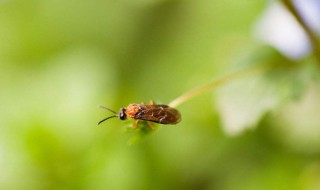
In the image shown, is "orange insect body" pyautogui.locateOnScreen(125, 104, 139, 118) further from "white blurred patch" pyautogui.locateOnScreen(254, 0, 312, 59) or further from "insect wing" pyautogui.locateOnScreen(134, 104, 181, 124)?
"white blurred patch" pyautogui.locateOnScreen(254, 0, 312, 59)

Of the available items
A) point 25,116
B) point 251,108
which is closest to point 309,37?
point 251,108

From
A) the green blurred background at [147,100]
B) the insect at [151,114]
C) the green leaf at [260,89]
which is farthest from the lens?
the green blurred background at [147,100]

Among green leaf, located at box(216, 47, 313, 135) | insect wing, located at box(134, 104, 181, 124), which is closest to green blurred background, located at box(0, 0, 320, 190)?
green leaf, located at box(216, 47, 313, 135)

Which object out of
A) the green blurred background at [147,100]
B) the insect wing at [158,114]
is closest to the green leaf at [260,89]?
the green blurred background at [147,100]

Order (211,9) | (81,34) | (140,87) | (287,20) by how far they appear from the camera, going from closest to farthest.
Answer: (287,20), (140,87), (211,9), (81,34)

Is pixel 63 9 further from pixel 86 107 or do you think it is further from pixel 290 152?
pixel 290 152

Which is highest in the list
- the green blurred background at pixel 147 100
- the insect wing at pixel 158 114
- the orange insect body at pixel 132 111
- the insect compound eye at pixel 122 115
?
the green blurred background at pixel 147 100

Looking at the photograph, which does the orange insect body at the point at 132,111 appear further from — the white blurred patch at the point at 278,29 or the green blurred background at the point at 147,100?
the white blurred patch at the point at 278,29
